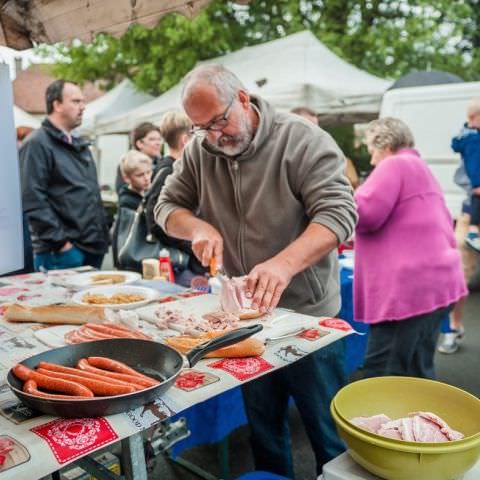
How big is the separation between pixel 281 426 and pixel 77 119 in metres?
3.11

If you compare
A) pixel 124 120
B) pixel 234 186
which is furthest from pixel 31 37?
pixel 124 120

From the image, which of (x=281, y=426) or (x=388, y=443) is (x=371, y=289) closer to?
(x=281, y=426)

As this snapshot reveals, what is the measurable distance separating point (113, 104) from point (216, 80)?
1104 cm

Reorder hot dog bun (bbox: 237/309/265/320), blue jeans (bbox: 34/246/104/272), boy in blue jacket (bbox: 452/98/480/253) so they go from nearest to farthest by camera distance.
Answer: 1. hot dog bun (bbox: 237/309/265/320)
2. blue jeans (bbox: 34/246/104/272)
3. boy in blue jacket (bbox: 452/98/480/253)

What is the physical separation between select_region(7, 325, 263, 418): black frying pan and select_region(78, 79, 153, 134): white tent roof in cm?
985

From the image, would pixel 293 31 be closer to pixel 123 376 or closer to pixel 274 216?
pixel 274 216

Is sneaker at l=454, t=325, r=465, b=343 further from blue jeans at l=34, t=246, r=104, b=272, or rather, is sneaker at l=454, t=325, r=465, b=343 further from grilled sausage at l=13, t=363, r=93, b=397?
grilled sausage at l=13, t=363, r=93, b=397

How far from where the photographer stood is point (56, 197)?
165 inches

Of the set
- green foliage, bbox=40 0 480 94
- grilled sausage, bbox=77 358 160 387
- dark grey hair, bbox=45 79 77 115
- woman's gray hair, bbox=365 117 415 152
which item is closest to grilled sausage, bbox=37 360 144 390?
grilled sausage, bbox=77 358 160 387

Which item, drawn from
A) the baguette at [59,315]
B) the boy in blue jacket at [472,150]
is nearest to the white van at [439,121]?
the boy in blue jacket at [472,150]

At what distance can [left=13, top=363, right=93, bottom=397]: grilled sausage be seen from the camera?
1154 mm

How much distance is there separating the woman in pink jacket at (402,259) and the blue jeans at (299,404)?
105cm

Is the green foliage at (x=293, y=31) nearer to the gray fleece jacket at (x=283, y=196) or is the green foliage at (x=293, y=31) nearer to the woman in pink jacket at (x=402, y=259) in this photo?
the woman in pink jacket at (x=402, y=259)

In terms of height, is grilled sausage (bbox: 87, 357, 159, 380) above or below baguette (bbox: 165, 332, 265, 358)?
above
